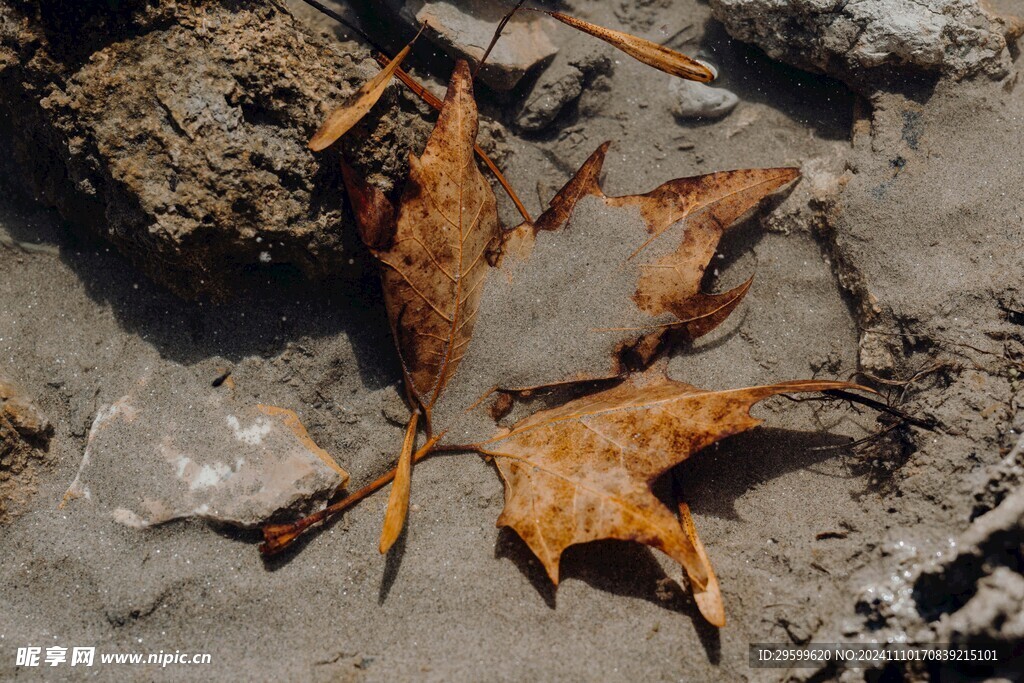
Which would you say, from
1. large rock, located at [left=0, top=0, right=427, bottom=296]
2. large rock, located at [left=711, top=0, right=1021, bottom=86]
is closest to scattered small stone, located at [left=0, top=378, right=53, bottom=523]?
large rock, located at [left=0, top=0, right=427, bottom=296]

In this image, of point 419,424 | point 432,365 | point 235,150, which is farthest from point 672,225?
A: point 235,150

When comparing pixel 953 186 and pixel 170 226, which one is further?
pixel 953 186

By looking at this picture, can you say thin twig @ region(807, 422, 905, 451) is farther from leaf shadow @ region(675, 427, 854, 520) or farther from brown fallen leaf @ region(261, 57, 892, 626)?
brown fallen leaf @ region(261, 57, 892, 626)

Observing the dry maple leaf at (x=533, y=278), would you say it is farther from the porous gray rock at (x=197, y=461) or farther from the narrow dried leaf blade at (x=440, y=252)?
the porous gray rock at (x=197, y=461)

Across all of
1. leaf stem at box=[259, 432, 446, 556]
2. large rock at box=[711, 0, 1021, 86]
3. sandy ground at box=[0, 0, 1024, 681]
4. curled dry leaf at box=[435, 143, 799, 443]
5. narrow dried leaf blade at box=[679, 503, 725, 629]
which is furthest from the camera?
large rock at box=[711, 0, 1021, 86]

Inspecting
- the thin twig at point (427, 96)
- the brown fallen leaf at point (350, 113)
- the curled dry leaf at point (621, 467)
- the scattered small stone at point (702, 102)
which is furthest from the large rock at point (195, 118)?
the scattered small stone at point (702, 102)

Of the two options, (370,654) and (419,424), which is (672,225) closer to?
(419,424)
